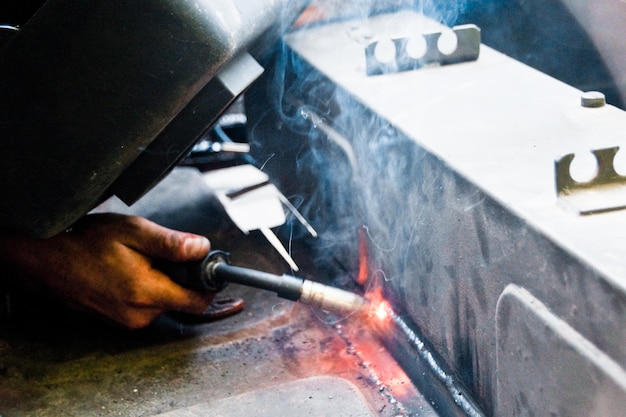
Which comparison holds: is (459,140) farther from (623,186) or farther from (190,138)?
(190,138)

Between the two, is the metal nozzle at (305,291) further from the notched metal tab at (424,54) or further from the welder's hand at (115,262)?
the notched metal tab at (424,54)

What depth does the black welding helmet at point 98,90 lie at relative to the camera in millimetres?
1336

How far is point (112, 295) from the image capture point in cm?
170

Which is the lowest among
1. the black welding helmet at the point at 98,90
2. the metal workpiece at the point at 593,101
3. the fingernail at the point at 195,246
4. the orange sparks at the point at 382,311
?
the orange sparks at the point at 382,311

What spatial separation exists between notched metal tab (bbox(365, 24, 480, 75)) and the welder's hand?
0.54 m

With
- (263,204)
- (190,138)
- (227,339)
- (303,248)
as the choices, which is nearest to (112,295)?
(227,339)

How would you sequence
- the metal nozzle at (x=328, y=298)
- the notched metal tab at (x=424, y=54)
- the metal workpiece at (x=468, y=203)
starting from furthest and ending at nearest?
1. the notched metal tab at (x=424, y=54)
2. the metal nozzle at (x=328, y=298)
3. the metal workpiece at (x=468, y=203)

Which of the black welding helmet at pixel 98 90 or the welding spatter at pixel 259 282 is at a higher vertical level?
the black welding helmet at pixel 98 90

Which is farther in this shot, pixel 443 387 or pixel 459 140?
pixel 443 387

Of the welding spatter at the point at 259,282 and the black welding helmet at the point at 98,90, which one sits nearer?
the black welding helmet at the point at 98,90

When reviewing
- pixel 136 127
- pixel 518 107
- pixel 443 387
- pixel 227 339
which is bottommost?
pixel 443 387

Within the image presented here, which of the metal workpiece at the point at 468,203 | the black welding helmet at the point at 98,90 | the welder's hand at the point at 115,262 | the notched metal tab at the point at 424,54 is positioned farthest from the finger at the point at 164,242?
the notched metal tab at the point at 424,54

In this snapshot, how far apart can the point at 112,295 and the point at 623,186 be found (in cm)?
107

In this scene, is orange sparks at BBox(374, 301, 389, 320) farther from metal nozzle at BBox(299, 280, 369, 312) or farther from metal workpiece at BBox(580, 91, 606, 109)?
metal workpiece at BBox(580, 91, 606, 109)
